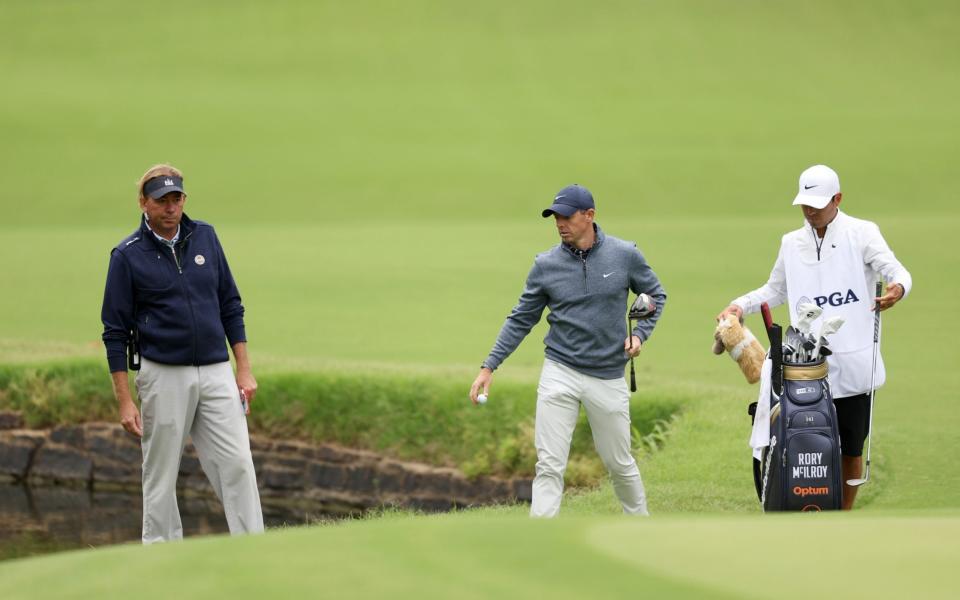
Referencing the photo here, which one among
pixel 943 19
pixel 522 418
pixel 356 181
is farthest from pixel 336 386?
pixel 943 19

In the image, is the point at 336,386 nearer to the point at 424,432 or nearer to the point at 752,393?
the point at 424,432

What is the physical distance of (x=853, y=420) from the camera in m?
8.25

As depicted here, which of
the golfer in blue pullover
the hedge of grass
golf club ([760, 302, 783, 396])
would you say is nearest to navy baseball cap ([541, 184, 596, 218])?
the golfer in blue pullover

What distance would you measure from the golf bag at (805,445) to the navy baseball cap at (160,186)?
349 centimetres

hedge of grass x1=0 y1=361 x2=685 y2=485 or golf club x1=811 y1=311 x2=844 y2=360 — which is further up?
golf club x1=811 y1=311 x2=844 y2=360

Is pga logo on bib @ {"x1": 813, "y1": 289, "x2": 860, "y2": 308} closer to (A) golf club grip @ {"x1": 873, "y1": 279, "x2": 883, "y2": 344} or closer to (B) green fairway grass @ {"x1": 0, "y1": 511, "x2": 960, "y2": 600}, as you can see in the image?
(A) golf club grip @ {"x1": 873, "y1": 279, "x2": 883, "y2": 344}

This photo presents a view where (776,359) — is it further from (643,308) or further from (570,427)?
(570,427)

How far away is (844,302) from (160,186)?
155 inches

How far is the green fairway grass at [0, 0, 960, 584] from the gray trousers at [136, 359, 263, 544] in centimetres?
219

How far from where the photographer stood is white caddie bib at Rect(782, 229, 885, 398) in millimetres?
7977

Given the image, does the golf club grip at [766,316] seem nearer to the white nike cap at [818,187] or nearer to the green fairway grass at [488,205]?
the white nike cap at [818,187]

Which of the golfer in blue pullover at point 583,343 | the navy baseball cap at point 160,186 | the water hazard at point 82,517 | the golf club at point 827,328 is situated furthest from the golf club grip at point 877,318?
the water hazard at point 82,517

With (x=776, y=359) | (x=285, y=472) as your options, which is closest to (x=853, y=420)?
(x=776, y=359)

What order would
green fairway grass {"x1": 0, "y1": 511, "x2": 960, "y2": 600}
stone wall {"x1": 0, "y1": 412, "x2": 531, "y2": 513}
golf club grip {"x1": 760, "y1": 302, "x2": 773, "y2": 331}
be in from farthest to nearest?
stone wall {"x1": 0, "y1": 412, "x2": 531, "y2": 513} < golf club grip {"x1": 760, "y1": 302, "x2": 773, "y2": 331} < green fairway grass {"x1": 0, "y1": 511, "x2": 960, "y2": 600}
